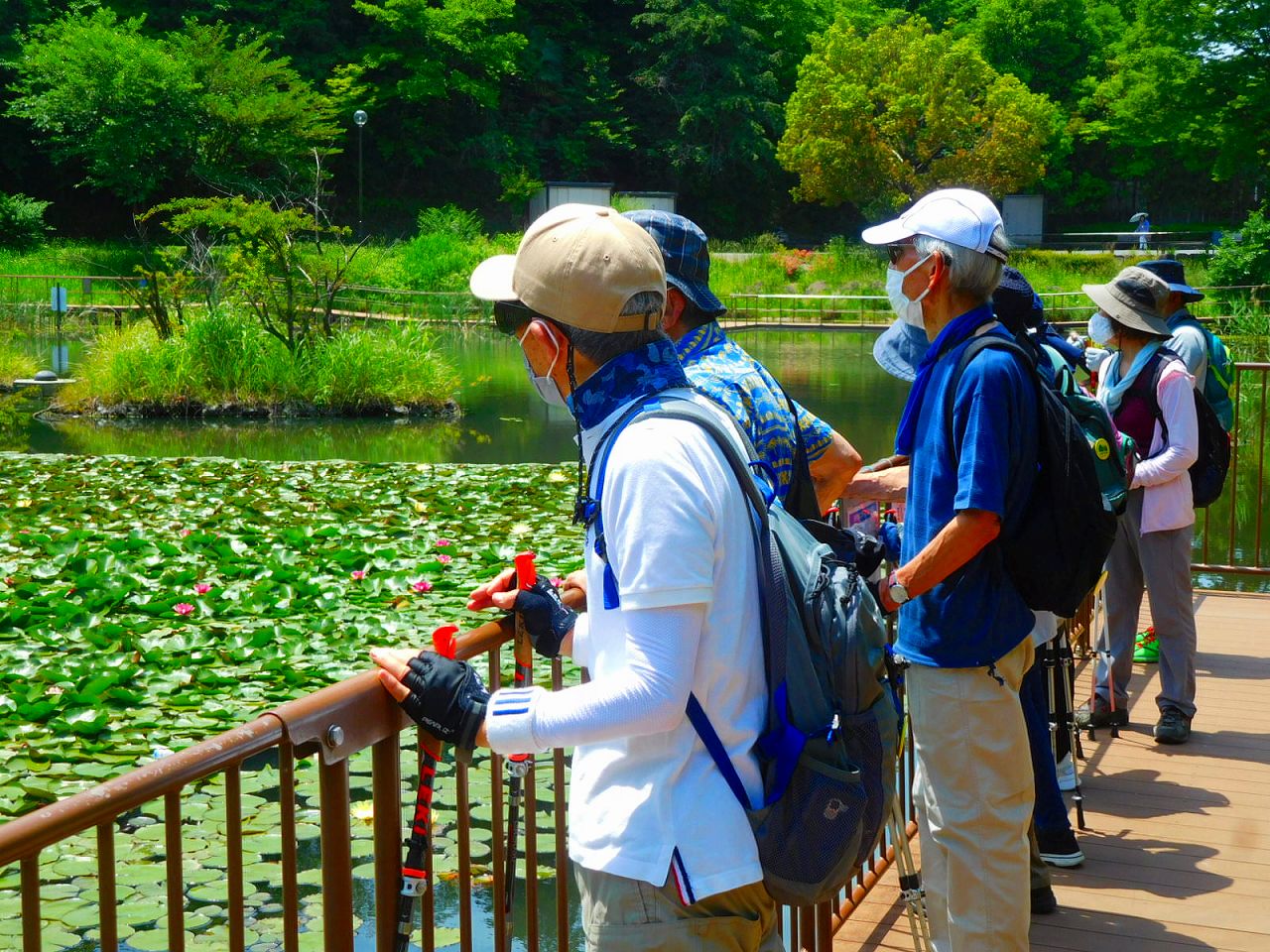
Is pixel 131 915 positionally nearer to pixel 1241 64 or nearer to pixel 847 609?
pixel 847 609

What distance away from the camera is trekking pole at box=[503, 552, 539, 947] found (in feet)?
6.89

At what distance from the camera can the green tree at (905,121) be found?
4184 cm

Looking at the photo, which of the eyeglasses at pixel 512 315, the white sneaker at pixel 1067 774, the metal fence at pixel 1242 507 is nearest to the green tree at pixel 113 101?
the metal fence at pixel 1242 507

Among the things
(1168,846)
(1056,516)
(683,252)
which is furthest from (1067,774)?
(683,252)

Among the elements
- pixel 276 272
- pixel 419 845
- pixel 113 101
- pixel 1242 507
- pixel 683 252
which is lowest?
pixel 1242 507

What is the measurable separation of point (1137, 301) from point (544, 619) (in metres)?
3.03

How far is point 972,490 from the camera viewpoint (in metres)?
2.57

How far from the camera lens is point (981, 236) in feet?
8.96

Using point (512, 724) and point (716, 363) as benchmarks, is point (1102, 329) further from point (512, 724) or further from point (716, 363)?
point (512, 724)

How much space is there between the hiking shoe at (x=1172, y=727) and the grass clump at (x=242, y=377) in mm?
13356

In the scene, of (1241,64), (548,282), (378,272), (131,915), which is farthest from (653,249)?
(1241,64)

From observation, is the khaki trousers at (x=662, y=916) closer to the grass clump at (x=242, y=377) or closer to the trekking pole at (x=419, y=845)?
the trekking pole at (x=419, y=845)

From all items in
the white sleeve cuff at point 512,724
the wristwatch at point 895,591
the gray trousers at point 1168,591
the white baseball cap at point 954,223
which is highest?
the white baseball cap at point 954,223

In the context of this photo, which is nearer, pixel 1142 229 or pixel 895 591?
pixel 895 591
